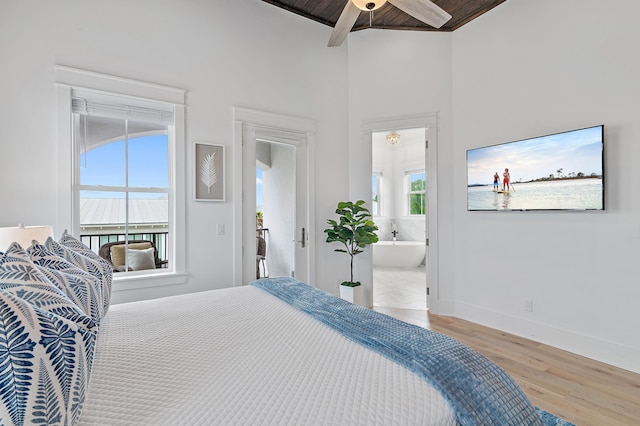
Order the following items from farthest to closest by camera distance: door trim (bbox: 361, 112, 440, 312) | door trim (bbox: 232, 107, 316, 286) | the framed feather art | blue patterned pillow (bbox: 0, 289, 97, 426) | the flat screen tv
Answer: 1. door trim (bbox: 361, 112, 440, 312)
2. door trim (bbox: 232, 107, 316, 286)
3. the framed feather art
4. the flat screen tv
5. blue patterned pillow (bbox: 0, 289, 97, 426)

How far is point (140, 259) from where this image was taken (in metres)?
2.82

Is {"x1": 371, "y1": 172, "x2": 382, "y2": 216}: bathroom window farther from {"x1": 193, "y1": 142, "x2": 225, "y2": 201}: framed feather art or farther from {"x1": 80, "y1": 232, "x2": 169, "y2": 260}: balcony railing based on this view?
{"x1": 80, "y1": 232, "x2": 169, "y2": 260}: balcony railing

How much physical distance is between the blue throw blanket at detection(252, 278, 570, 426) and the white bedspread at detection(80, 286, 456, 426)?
4 centimetres

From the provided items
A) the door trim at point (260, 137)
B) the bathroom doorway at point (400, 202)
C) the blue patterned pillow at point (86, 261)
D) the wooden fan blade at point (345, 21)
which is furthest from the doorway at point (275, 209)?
the bathroom doorway at point (400, 202)

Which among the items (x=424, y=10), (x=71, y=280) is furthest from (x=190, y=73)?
(x=71, y=280)

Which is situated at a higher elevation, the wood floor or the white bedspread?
the white bedspread

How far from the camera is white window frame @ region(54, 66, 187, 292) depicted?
7.95 ft

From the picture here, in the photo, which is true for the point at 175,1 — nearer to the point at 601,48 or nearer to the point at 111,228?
the point at 111,228

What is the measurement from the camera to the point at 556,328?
278cm

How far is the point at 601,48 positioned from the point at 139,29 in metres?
3.70

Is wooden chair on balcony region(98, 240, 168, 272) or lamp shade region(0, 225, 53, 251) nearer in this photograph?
lamp shade region(0, 225, 53, 251)

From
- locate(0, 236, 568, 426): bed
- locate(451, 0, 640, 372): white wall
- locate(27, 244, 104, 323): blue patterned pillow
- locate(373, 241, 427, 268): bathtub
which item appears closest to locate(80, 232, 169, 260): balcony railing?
locate(0, 236, 568, 426): bed

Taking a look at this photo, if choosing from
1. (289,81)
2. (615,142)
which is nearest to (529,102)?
(615,142)

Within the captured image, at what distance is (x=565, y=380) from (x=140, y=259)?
3.37m
